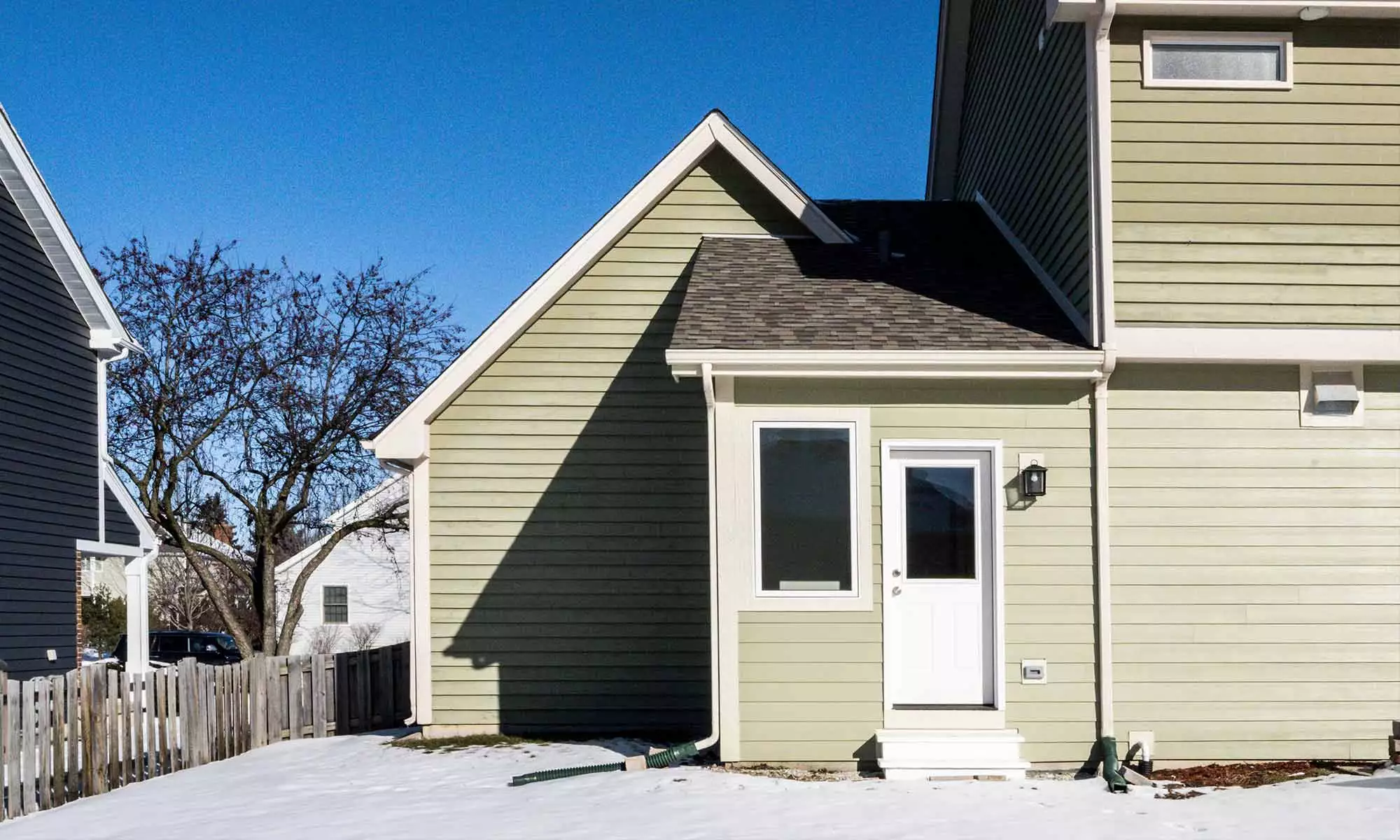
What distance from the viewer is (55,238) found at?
13969 mm

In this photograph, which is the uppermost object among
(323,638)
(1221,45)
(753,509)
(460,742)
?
(1221,45)

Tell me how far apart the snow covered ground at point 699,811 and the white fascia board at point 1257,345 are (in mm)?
2824

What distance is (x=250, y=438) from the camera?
69.0 ft

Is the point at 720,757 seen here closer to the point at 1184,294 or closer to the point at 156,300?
the point at 1184,294

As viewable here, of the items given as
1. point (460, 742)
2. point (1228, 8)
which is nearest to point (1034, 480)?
point (1228, 8)

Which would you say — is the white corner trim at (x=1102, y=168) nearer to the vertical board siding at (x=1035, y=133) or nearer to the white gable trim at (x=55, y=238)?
the vertical board siding at (x=1035, y=133)

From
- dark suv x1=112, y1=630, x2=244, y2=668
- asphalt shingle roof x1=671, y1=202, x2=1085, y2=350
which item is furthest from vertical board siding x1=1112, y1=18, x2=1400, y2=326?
dark suv x1=112, y1=630, x2=244, y2=668

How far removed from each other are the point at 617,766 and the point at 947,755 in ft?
7.51

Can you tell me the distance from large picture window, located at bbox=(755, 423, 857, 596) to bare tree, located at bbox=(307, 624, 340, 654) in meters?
28.4

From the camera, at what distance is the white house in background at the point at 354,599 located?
112ft

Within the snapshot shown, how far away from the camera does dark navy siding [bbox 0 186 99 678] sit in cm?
1295

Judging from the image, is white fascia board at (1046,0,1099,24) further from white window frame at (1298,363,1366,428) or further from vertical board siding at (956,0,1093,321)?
white window frame at (1298,363,1366,428)

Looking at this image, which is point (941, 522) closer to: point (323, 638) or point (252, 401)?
point (252, 401)

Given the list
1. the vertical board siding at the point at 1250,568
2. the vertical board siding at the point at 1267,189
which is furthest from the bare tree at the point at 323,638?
the vertical board siding at the point at 1267,189
